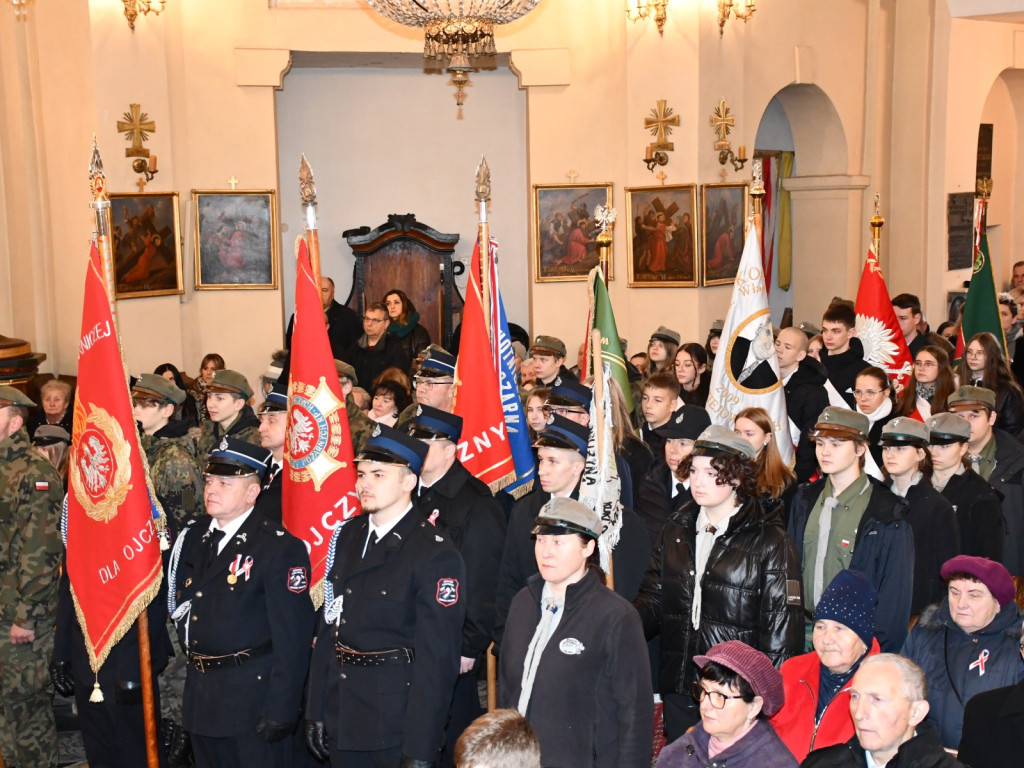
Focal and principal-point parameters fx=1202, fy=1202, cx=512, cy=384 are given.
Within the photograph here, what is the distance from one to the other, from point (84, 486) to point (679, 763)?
11.0 ft

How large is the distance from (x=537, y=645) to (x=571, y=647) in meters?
0.15

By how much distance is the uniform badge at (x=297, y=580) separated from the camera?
5043 millimetres

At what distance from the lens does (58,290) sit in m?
12.0

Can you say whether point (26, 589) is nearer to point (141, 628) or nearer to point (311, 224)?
point (141, 628)

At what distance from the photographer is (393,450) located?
4785 millimetres

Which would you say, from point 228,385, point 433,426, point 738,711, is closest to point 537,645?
point 738,711

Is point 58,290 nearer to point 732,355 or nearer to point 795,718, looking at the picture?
point 732,355

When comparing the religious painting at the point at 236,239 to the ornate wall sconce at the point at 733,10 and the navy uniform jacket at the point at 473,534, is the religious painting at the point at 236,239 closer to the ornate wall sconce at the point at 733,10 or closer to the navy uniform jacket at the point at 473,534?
the ornate wall sconce at the point at 733,10

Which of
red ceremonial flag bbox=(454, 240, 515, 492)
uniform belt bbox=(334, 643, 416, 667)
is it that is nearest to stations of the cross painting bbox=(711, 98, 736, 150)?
red ceremonial flag bbox=(454, 240, 515, 492)

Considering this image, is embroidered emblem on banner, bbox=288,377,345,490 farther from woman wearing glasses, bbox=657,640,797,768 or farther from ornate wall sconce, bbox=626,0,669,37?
ornate wall sconce, bbox=626,0,669,37

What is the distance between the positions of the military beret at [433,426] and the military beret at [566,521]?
145 cm

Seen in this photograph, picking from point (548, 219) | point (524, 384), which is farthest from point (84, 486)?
point (548, 219)

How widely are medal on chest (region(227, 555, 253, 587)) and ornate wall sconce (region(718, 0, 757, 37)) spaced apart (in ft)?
32.2

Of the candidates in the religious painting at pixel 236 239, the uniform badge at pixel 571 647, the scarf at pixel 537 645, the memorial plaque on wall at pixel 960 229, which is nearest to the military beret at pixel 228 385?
the scarf at pixel 537 645
